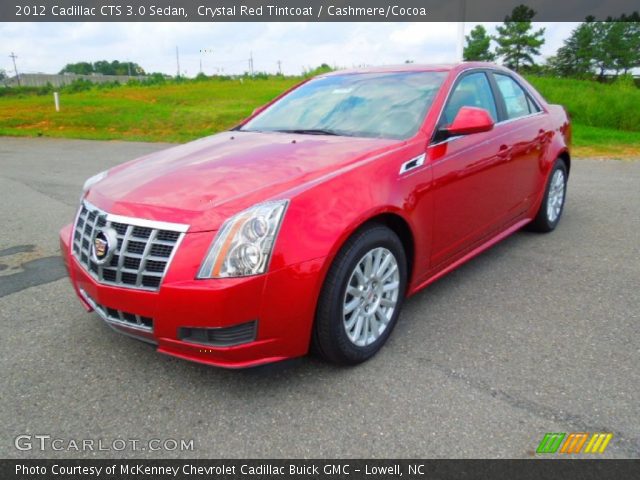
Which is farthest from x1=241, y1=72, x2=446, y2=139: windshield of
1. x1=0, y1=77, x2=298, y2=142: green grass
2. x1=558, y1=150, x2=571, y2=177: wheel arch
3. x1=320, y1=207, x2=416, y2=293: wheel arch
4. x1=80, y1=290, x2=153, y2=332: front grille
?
x1=0, y1=77, x2=298, y2=142: green grass

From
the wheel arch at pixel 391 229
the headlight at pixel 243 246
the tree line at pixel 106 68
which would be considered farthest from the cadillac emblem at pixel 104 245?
the tree line at pixel 106 68

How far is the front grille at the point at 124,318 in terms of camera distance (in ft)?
7.88

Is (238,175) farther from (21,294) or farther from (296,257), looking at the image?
(21,294)

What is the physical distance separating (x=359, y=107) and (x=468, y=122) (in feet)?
2.58

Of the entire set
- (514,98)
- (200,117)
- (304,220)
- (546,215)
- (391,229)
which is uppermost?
(514,98)

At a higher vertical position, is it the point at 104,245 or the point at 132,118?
Result: the point at 132,118

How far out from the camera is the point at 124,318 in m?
2.48

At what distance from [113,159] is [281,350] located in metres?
9.96

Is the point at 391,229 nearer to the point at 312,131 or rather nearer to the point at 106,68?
the point at 312,131

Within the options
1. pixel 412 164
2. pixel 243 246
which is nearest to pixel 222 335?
pixel 243 246

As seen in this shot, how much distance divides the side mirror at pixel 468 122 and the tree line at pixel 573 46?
55154 millimetres

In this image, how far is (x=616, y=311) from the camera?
3383 mm

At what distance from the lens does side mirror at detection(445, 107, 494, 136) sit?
317 centimetres

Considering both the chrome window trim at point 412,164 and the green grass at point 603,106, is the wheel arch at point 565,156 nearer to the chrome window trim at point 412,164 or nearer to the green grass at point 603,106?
the chrome window trim at point 412,164
